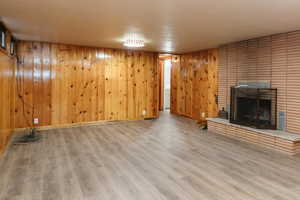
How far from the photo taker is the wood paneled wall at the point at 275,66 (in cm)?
405

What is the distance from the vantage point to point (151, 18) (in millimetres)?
3273

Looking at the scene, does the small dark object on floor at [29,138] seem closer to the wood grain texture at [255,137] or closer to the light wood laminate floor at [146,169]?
the light wood laminate floor at [146,169]

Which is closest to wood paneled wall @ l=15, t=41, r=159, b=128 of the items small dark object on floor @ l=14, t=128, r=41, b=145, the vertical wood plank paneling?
small dark object on floor @ l=14, t=128, r=41, b=145

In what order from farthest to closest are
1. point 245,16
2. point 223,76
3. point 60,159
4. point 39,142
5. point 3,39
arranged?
point 223,76, point 39,142, point 3,39, point 60,159, point 245,16

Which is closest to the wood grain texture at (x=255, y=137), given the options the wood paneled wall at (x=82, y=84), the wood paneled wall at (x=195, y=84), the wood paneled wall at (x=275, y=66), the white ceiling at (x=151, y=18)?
the wood paneled wall at (x=275, y=66)

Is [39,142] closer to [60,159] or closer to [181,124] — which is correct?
[60,159]

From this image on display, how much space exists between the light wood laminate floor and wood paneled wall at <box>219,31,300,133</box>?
1.01 meters

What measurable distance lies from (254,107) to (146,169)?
2.91 m

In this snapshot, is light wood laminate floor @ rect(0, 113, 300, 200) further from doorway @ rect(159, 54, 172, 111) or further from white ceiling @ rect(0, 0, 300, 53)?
doorway @ rect(159, 54, 172, 111)

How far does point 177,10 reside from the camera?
291cm

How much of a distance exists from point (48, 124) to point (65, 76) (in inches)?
53.7

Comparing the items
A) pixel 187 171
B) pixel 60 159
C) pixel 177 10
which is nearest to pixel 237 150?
pixel 187 171

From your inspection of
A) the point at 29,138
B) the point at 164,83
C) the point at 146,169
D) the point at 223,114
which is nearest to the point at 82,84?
the point at 29,138

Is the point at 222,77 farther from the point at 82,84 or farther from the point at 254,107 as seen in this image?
the point at 82,84
